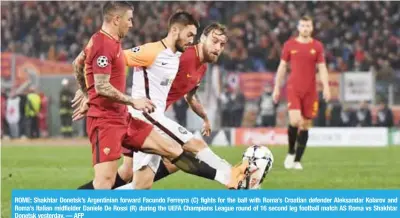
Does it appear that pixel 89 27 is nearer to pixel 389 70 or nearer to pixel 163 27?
pixel 163 27

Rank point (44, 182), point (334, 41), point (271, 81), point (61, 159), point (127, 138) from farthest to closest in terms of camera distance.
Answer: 1. point (334, 41)
2. point (271, 81)
3. point (61, 159)
4. point (44, 182)
5. point (127, 138)

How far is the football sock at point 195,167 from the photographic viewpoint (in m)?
10.3

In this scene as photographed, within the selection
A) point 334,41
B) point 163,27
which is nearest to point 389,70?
point 334,41

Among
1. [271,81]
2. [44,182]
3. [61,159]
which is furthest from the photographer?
[271,81]

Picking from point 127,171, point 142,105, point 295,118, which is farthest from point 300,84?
point 142,105

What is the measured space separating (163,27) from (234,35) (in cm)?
273

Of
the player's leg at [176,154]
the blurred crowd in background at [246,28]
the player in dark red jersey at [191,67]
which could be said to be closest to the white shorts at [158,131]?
the player's leg at [176,154]

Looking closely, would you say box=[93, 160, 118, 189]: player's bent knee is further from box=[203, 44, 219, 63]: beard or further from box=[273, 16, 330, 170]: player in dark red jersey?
box=[273, 16, 330, 170]: player in dark red jersey

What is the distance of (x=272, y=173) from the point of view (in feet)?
53.0

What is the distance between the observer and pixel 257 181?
402 inches

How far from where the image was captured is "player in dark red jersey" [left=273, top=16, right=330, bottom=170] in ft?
57.0

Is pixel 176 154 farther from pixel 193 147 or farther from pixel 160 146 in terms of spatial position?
pixel 193 147

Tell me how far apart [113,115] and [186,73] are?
5.48 ft

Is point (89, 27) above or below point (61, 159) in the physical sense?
above
